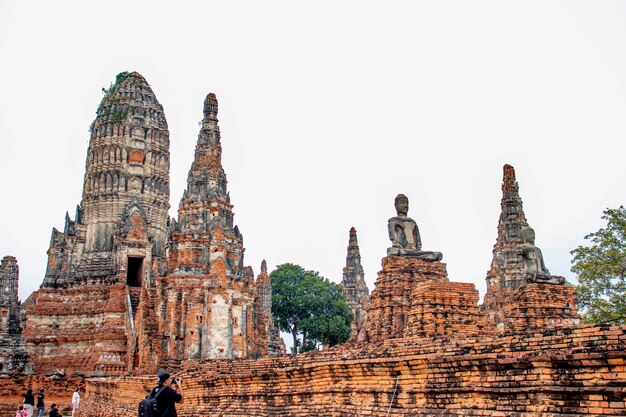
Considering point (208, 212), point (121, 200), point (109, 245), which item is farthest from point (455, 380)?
point (121, 200)

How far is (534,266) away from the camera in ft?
54.3

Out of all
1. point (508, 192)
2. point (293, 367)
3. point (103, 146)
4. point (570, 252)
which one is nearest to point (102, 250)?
point (103, 146)

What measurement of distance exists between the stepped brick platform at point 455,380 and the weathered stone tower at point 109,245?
23220mm

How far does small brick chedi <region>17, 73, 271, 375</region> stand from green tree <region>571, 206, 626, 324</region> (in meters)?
14.2

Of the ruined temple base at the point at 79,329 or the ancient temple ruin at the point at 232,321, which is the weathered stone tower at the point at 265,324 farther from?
the ruined temple base at the point at 79,329

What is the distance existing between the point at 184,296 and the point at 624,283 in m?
16.9

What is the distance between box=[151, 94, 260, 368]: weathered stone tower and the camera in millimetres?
28359

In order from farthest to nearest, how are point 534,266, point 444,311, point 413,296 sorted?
point 534,266
point 413,296
point 444,311

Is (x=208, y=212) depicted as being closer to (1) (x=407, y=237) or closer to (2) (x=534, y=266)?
(1) (x=407, y=237)

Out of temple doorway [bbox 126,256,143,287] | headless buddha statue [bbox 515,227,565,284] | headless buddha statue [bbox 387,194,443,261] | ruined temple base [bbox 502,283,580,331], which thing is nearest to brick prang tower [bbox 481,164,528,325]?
headless buddha statue [bbox 515,227,565,284]

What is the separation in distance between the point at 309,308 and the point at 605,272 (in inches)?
1555

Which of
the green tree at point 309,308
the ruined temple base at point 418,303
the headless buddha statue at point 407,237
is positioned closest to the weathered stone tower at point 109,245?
the green tree at point 309,308

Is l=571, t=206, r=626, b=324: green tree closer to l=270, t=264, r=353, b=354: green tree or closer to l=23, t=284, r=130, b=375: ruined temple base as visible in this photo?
l=23, t=284, r=130, b=375: ruined temple base

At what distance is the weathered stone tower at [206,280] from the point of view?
2836 centimetres
